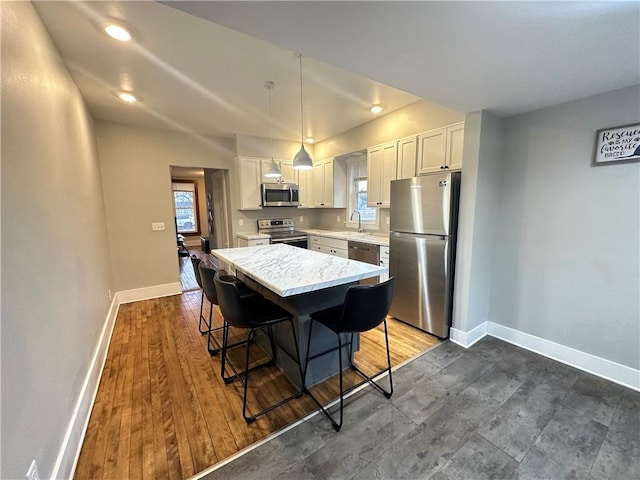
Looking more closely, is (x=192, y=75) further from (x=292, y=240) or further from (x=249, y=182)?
(x=292, y=240)

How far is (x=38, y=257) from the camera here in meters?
1.40

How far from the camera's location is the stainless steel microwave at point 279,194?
4.70m

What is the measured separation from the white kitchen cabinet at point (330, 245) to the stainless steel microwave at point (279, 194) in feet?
2.57

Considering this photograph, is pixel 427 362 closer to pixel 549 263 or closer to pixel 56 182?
pixel 549 263

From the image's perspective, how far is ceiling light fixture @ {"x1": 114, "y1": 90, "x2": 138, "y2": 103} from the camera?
289 centimetres

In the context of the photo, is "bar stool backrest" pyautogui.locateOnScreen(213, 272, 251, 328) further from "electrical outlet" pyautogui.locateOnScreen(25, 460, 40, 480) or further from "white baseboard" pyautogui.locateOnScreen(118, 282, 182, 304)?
"white baseboard" pyautogui.locateOnScreen(118, 282, 182, 304)

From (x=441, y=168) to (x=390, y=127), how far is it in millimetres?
1084

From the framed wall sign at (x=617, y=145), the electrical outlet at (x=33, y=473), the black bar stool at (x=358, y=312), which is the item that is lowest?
the electrical outlet at (x=33, y=473)

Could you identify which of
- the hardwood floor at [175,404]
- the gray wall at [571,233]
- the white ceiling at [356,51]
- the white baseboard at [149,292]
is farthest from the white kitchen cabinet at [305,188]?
the gray wall at [571,233]

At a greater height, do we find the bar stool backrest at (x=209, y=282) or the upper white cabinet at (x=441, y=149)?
the upper white cabinet at (x=441, y=149)

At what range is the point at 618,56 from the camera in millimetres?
1582

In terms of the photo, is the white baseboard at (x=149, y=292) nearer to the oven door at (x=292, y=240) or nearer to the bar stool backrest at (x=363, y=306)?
the oven door at (x=292, y=240)

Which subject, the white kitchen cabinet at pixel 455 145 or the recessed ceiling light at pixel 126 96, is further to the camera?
the recessed ceiling light at pixel 126 96

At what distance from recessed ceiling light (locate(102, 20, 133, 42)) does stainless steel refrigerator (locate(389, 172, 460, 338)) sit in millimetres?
2665
